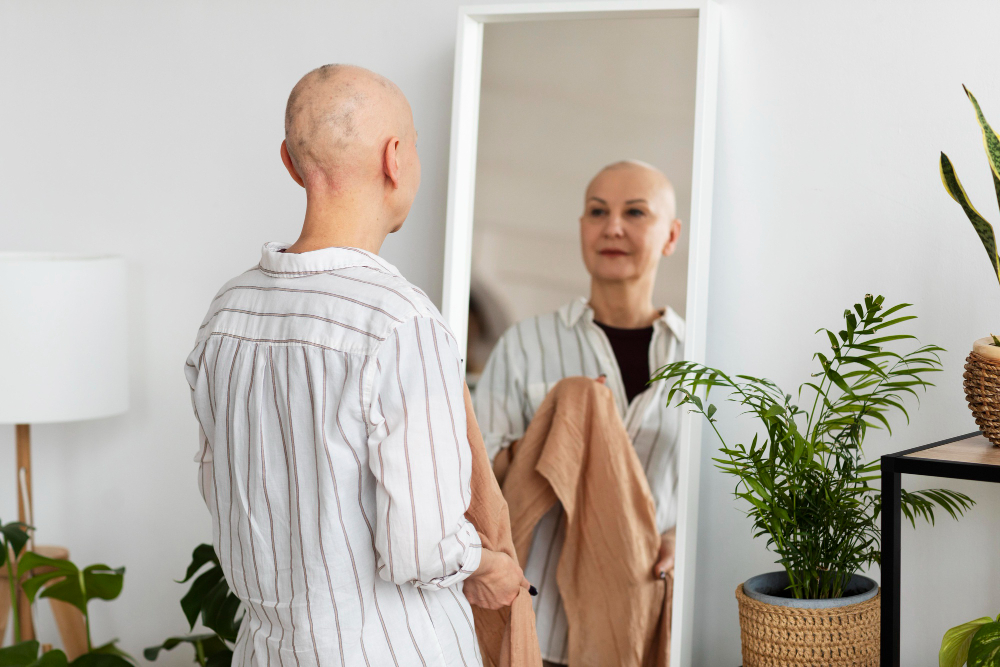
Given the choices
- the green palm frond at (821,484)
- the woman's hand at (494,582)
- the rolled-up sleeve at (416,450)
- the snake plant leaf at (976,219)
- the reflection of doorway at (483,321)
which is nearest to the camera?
the rolled-up sleeve at (416,450)

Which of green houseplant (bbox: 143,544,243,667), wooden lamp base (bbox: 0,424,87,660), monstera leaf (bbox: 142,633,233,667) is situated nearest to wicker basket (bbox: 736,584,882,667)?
green houseplant (bbox: 143,544,243,667)

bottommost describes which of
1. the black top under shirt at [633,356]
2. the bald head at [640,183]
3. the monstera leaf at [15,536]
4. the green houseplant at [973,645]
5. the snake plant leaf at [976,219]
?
the monstera leaf at [15,536]

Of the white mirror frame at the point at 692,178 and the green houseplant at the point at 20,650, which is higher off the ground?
the white mirror frame at the point at 692,178

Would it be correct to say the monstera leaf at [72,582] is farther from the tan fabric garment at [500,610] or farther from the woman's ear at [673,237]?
the woman's ear at [673,237]

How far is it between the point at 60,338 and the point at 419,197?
3.27 feet

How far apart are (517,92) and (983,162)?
994 millimetres

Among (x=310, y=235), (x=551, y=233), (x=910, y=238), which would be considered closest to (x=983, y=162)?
(x=910, y=238)

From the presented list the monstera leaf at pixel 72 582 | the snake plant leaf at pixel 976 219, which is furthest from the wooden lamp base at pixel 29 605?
the snake plant leaf at pixel 976 219

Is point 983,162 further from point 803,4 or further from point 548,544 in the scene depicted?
point 548,544

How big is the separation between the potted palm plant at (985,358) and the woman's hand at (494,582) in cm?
83

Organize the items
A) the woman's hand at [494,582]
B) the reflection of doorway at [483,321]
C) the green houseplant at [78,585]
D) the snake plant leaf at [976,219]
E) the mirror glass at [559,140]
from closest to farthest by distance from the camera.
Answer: the woman's hand at [494,582] → the snake plant leaf at [976,219] → the mirror glass at [559,140] → the reflection of doorway at [483,321] → the green houseplant at [78,585]

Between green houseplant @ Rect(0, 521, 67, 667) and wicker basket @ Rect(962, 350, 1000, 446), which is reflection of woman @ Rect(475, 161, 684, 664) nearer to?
wicker basket @ Rect(962, 350, 1000, 446)

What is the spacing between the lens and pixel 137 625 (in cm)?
278

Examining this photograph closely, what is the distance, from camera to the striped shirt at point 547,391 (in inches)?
79.6
